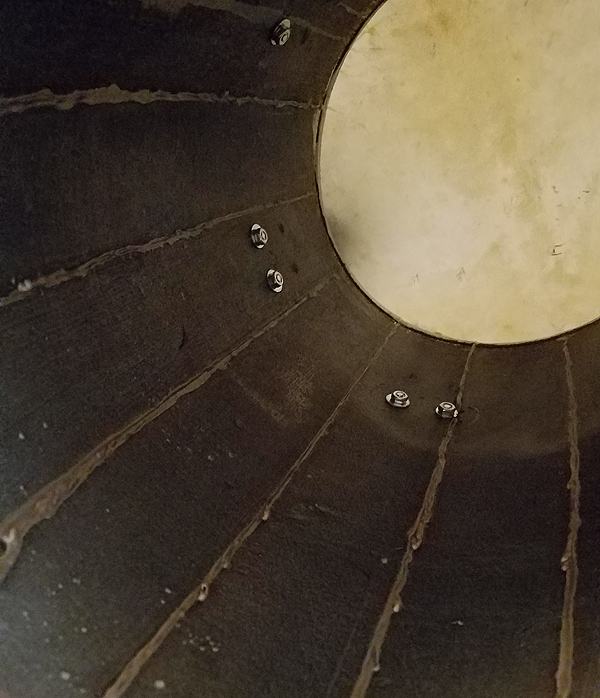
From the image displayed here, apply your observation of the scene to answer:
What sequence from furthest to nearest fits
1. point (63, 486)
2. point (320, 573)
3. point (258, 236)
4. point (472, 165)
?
point (472, 165) → point (258, 236) → point (320, 573) → point (63, 486)

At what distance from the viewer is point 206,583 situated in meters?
1.38

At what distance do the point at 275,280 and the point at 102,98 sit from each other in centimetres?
60

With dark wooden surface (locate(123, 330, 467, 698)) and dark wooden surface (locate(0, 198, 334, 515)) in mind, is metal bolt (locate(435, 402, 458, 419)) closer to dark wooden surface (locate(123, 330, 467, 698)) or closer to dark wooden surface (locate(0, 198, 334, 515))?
dark wooden surface (locate(123, 330, 467, 698))

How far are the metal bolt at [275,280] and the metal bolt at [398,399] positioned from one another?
37cm

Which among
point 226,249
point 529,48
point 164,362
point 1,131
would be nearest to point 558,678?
point 164,362

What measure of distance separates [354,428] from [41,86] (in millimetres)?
938

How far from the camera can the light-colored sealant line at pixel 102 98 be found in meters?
1.26

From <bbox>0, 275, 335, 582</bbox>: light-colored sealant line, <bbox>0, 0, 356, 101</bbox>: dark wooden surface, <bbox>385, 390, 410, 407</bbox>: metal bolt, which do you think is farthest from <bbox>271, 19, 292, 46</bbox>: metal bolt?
<bbox>385, 390, 410, 407</bbox>: metal bolt

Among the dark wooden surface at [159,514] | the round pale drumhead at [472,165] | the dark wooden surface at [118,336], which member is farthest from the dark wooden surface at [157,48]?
the dark wooden surface at [159,514]

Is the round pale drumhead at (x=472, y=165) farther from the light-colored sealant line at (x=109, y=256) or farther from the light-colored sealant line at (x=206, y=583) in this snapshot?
the light-colored sealant line at (x=206, y=583)

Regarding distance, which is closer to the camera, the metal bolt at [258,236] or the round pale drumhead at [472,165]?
the metal bolt at [258,236]

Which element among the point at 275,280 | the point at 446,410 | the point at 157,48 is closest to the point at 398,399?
the point at 446,410

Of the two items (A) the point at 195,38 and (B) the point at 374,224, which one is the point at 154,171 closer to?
(A) the point at 195,38

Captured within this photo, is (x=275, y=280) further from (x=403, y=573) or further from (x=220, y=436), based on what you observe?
(x=403, y=573)
